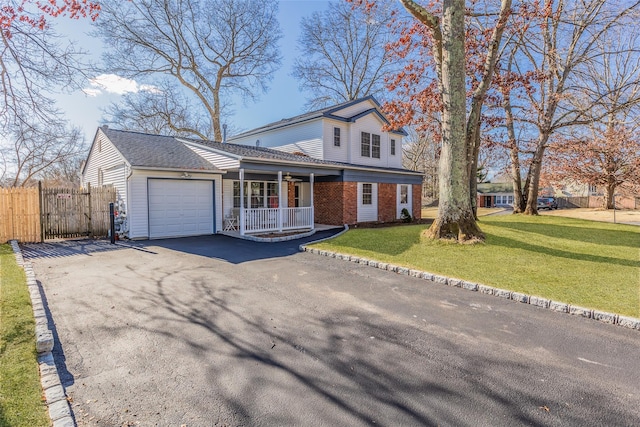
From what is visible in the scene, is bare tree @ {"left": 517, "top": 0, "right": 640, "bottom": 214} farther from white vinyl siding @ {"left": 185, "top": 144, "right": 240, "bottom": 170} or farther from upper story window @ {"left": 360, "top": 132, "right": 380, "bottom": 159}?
white vinyl siding @ {"left": 185, "top": 144, "right": 240, "bottom": 170}

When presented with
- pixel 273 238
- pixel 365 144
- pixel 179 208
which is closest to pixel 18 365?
pixel 273 238

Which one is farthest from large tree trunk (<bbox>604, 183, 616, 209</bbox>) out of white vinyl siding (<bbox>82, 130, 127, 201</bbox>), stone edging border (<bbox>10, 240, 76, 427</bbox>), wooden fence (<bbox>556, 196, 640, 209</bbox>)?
stone edging border (<bbox>10, 240, 76, 427</bbox>)

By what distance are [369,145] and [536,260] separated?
40.6 ft

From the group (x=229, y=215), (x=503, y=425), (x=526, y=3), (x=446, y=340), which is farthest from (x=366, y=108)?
(x=503, y=425)

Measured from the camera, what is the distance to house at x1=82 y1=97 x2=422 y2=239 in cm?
1236

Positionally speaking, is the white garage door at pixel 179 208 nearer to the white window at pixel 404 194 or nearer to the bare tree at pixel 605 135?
the white window at pixel 404 194

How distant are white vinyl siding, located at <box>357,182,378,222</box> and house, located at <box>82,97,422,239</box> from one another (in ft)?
0.17

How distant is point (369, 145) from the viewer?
62.1ft

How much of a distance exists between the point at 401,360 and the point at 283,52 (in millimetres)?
28494

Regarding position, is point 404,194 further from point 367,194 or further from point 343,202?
point 343,202

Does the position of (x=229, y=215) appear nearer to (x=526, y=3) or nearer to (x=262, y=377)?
(x=262, y=377)

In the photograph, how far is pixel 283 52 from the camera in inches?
1075

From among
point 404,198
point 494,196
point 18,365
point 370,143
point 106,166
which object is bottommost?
point 18,365

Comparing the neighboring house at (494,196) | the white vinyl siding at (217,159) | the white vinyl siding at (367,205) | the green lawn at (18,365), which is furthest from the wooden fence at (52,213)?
the neighboring house at (494,196)
